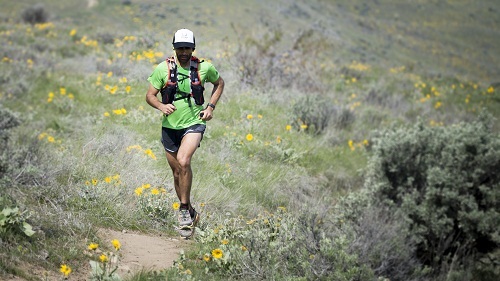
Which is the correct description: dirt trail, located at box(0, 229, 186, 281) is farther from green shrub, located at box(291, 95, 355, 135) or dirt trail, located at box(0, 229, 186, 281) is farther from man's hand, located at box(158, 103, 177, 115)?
green shrub, located at box(291, 95, 355, 135)

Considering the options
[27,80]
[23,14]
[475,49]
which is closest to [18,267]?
[27,80]

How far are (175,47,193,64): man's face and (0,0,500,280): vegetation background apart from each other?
1.43 meters

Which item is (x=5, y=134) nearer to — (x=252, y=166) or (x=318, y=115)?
(x=252, y=166)

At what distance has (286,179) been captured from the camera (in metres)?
8.07

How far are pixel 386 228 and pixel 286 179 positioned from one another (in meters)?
1.65

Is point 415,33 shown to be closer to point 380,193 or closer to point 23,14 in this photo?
point 23,14

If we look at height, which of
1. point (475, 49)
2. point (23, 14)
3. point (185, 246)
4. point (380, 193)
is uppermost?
point (185, 246)

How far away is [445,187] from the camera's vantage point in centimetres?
825

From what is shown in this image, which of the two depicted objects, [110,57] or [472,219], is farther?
[110,57]

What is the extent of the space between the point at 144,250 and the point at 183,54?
76.6 inches

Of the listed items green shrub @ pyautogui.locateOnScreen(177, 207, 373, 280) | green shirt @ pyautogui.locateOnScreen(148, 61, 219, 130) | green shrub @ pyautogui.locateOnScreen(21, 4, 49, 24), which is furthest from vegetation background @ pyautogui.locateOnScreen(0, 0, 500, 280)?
green shrub @ pyautogui.locateOnScreen(21, 4, 49, 24)

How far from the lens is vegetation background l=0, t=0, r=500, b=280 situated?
5.11m

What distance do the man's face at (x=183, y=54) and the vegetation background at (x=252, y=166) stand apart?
1.43 m

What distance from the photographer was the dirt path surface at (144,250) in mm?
4637
